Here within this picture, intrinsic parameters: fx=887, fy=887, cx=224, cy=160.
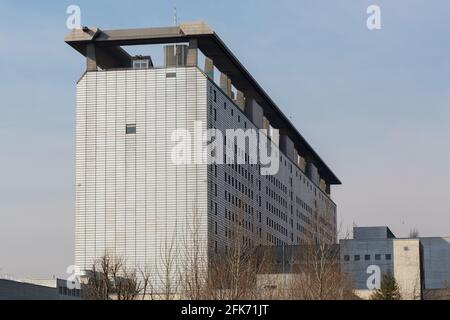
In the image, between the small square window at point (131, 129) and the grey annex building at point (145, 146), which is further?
the small square window at point (131, 129)

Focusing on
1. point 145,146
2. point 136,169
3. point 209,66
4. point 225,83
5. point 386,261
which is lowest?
point 386,261

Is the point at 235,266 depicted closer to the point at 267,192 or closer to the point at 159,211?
the point at 159,211

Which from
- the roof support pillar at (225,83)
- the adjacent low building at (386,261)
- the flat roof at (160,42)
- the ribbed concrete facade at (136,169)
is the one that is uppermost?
the flat roof at (160,42)

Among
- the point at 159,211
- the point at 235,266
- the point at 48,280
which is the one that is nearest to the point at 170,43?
the point at 159,211

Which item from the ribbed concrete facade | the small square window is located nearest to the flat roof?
the ribbed concrete facade

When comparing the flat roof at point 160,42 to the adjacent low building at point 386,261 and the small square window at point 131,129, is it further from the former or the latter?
the adjacent low building at point 386,261

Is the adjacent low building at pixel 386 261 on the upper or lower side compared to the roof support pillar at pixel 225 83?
lower

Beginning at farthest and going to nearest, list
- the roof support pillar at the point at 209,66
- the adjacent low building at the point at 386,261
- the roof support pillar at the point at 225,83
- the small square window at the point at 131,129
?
the roof support pillar at the point at 225,83 < the roof support pillar at the point at 209,66 < the adjacent low building at the point at 386,261 < the small square window at the point at 131,129

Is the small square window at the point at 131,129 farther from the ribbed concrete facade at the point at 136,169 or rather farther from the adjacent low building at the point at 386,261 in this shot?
the adjacent low building at the point at 386,261

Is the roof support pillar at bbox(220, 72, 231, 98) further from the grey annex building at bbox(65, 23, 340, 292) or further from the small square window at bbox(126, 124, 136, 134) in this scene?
the small square window at bbox(126, 124, 136, 134)

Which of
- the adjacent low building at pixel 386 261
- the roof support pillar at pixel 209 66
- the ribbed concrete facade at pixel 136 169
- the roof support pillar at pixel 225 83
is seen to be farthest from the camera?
the roof support pillar at pixel 225 83

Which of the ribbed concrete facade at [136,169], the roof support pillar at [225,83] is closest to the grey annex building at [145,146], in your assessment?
the ribbed concrete facade at [136,169]

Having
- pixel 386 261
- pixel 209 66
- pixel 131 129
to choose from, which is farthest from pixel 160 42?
pixel 386 261

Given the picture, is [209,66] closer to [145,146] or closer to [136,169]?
[145,146]
